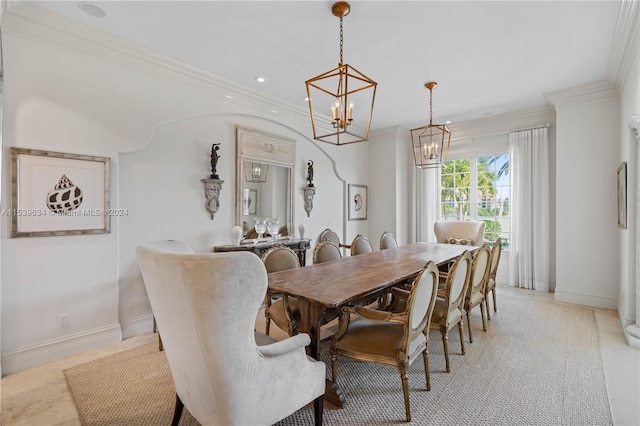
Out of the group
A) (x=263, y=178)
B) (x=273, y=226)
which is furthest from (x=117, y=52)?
(x=273, y=226)

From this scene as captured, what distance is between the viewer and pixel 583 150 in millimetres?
3926

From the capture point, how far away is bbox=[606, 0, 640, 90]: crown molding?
7.69 feet

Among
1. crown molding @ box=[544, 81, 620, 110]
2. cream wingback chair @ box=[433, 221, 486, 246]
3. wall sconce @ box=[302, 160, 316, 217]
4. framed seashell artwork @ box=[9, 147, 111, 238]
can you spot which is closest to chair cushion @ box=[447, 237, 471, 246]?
cream wingback chair @ box=[433, 221, 486, 246]

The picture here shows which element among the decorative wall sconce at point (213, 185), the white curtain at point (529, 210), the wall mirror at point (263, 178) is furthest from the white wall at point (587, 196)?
the decorative wall sconce at point (213, 185)

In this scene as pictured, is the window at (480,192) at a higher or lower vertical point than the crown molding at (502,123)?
lower

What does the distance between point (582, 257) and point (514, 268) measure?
3.29ft

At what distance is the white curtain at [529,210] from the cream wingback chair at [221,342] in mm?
4594

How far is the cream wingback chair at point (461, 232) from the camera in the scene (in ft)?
15.3

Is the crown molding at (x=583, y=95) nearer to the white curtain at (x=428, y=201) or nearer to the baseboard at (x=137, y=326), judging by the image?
the white curtain at (x=428, y=201)

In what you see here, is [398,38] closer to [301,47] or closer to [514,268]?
[301,47]

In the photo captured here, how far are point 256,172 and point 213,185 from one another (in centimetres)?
68

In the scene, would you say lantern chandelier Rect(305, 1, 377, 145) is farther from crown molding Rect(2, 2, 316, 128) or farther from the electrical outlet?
the electrical outlet

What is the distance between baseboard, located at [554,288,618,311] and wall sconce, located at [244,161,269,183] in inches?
168

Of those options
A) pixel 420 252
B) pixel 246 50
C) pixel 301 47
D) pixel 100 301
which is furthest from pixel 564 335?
pixel 100 301
